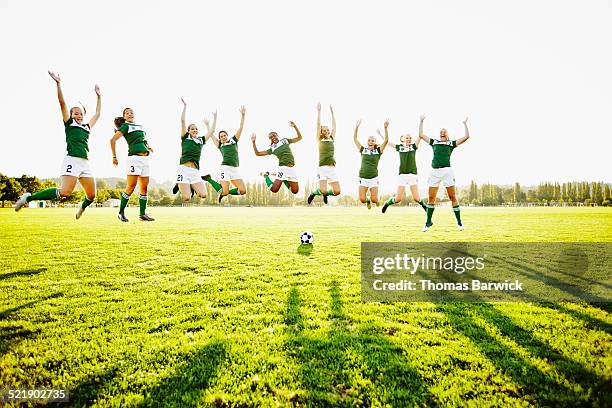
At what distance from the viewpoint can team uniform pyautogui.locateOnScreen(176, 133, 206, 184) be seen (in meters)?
7.61

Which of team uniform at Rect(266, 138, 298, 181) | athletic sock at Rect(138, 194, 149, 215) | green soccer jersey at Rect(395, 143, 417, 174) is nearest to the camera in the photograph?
athletic sock at Rect(138, 194, 149, 215)

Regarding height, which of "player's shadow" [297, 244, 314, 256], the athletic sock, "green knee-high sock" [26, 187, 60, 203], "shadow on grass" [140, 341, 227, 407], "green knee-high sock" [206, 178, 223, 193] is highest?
"green knee-high sock" [206, 178, 223, 193]

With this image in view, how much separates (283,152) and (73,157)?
4.66 metres

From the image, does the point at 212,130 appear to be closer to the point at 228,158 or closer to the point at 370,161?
the point at 228,158

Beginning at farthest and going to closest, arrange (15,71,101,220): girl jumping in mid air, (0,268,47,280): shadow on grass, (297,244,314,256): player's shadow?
(297,244,314,256): player's shadow
(0,268,47,280): shadow on grass
(15,71,101,220): girl jumping in mid air

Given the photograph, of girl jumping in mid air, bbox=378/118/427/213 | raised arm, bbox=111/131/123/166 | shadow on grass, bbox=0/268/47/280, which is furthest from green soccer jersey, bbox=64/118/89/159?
shadow on grass, bbox=0/268/47/280

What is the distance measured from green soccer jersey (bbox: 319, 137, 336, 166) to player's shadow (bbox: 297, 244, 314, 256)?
24.8ft

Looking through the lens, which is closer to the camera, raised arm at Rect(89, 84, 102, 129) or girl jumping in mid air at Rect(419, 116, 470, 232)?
raised arm at Rect(89, 84, 102, 129)

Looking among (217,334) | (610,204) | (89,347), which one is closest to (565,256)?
(217,334)

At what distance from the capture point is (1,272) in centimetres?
1148

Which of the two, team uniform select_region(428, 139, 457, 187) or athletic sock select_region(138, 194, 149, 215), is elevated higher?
team uniform select_region(428, 139, 457, 187)

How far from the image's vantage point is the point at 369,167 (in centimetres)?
862

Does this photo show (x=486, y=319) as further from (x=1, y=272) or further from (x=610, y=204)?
(x=610, y=204)

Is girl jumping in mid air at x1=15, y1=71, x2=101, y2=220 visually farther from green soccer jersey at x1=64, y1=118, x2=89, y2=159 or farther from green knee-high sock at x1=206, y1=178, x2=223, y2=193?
green knee-high sock at x1=206, y1=178, x2=223, y2=193
